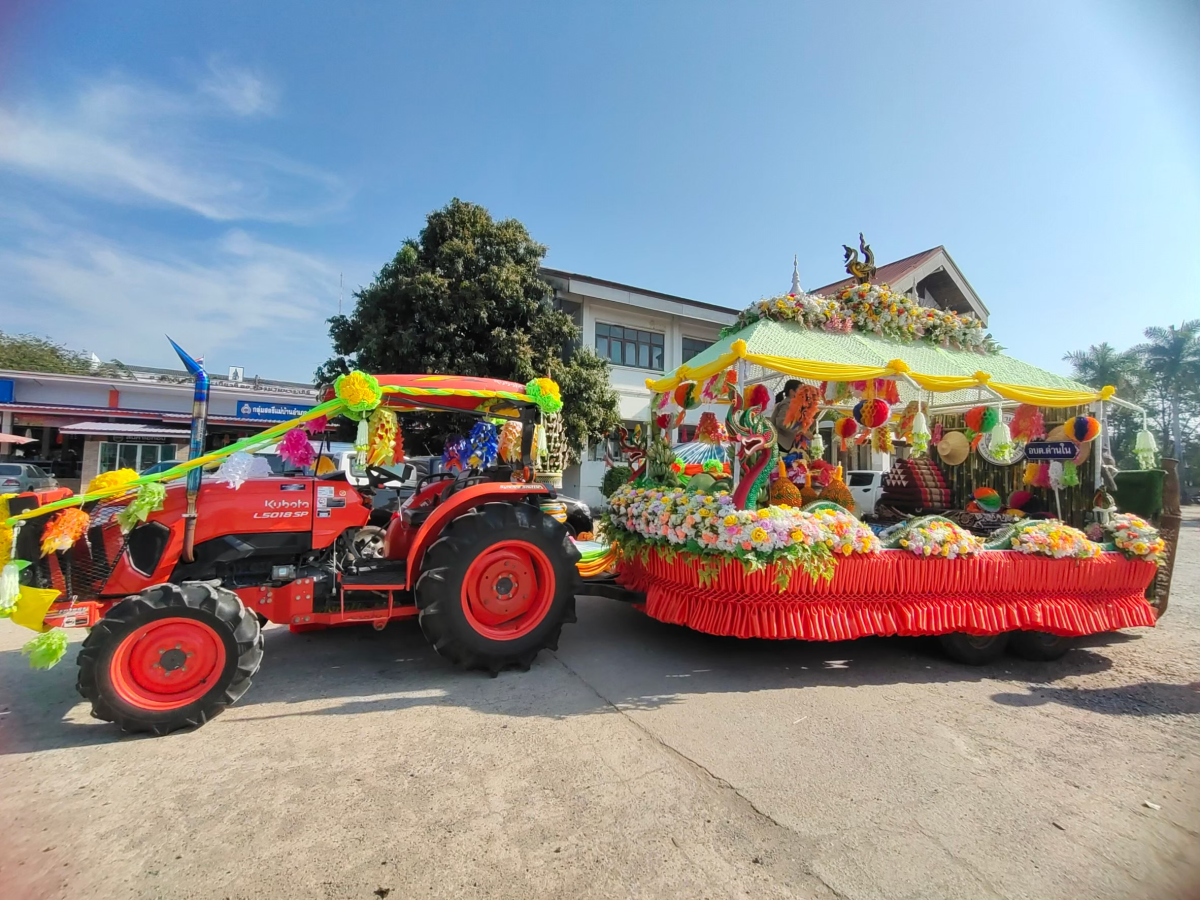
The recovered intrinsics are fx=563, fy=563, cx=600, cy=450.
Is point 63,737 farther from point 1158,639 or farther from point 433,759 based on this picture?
point 1158,639

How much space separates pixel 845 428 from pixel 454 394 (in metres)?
5.85

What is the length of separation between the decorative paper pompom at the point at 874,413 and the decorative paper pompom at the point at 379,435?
14.8 feet

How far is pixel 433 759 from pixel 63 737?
2.07 metres

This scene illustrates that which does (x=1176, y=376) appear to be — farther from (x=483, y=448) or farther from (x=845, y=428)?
(x=483, y=448)

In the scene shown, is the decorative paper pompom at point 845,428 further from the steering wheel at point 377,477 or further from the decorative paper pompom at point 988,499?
the steering wheel at point 377,477

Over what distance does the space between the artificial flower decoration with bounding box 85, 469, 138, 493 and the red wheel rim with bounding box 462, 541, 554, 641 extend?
2.14 m

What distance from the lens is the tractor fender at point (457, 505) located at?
4.02 meters

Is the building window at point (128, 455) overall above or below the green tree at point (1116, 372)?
below

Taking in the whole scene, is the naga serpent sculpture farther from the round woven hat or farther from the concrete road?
the round woven hat

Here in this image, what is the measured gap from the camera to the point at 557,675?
13.3ft

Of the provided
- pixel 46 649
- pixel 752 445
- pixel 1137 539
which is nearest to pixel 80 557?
pixel 46 649

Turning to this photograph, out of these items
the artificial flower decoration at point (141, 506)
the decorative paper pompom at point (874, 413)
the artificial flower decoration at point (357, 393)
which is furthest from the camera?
the decorative paper pompom at point (874, 413)

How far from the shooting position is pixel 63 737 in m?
3.05

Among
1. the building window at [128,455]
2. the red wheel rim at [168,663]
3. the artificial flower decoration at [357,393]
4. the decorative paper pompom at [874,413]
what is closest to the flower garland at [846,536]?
the decorative paper pompom at [874,413]
